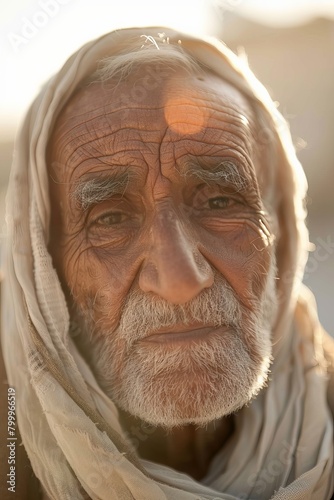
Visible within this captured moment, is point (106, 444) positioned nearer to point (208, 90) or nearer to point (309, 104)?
point (208, 90)

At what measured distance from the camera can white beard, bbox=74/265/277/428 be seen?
6.97 ft

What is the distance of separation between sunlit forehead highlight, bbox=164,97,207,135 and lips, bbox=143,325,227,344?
30.4 inches

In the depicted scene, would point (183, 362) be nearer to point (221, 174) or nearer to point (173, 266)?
point (173, 266)

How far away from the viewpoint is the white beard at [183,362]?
212 cm

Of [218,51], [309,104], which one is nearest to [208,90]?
[218,51]

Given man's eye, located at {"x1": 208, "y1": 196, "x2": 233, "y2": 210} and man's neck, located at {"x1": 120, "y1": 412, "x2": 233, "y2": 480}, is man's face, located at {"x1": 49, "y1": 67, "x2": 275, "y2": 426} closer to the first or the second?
man's eye, located at {"x1": 208, "y1": 196, "x2": 233, "y2": 210}

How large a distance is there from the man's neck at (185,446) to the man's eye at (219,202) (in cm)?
96

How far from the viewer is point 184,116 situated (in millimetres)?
2371

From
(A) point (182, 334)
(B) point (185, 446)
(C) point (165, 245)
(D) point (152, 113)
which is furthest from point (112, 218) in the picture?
(B) point (185, 446)

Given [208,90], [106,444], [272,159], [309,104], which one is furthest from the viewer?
[309,104]

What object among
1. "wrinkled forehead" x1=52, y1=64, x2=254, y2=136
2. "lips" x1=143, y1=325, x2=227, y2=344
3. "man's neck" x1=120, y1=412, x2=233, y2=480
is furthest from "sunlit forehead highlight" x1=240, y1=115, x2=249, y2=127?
"man's neck" x1=120, y1=412, x2=233, y2=480

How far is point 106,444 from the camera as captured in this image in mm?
2082

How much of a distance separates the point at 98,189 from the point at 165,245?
376 millimetres

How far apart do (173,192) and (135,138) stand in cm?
26
